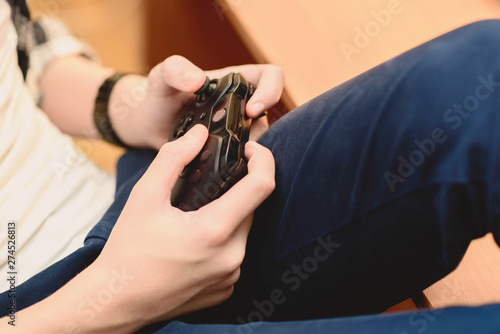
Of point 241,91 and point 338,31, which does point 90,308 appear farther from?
point 338,31

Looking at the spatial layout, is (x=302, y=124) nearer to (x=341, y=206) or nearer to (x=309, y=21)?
(x=341, y=206)

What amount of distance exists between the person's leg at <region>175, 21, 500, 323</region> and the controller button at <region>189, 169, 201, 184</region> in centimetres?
9

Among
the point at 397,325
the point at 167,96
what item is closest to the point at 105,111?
the point at 167,96

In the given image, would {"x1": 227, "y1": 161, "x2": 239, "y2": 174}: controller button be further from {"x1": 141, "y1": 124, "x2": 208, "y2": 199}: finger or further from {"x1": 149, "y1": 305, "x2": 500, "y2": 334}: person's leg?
{"x1": 149, "y1": 305, "x2": 500, "y2": 334}: person's leg

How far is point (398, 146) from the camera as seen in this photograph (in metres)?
0.34

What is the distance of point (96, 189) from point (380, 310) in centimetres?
41

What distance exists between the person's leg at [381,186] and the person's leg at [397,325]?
0.06 m

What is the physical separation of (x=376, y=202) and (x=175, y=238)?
0.18 meters

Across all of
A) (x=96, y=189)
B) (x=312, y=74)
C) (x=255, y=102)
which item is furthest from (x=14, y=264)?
(x=312, y=74)

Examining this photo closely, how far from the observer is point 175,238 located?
14.5 inches

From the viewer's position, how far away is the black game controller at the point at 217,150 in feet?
1.25

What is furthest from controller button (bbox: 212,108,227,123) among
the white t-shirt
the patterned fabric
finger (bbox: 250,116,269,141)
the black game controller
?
the patterned fabric

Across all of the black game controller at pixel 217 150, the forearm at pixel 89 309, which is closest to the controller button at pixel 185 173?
the black game controller at pixel 217 150

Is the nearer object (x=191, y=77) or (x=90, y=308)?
(x=90, y=308)
